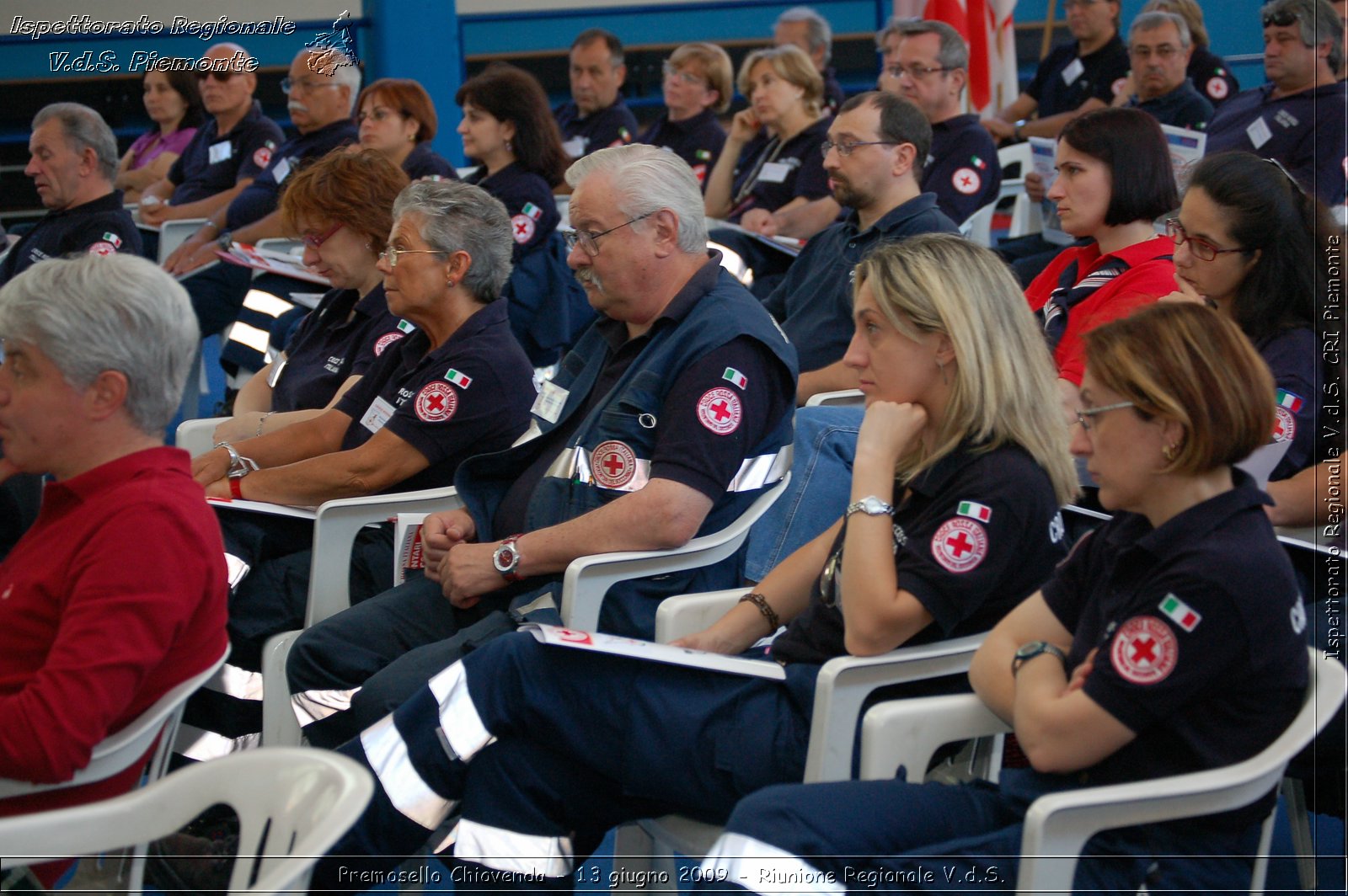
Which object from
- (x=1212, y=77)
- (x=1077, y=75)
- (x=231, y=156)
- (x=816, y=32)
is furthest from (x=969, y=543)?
(x=816, y=32)

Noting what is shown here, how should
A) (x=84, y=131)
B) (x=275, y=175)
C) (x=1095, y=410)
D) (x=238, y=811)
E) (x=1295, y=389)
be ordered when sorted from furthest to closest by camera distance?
(x=275, y=175) < (x=84, y=131) < (x=1295, y=389) < (x=1095, y=410) < (x=238, y=811)

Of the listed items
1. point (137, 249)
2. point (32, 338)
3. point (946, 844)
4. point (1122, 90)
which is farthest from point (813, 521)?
point (1122, 90)

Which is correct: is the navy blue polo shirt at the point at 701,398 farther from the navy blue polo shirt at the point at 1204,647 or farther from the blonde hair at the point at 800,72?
the blonde hair at the point at 800,72

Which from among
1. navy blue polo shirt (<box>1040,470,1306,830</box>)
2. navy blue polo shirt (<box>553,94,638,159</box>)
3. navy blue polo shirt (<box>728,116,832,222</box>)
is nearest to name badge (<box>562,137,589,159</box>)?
navy blue polo shirt (<box>553,94,638,159</box>)

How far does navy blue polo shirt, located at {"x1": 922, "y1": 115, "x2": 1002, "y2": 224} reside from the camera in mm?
4719

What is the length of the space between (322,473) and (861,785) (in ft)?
5.28

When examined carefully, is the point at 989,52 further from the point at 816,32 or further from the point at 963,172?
the point at 963,172

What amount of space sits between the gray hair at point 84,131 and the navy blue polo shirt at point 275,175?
933 millimetres

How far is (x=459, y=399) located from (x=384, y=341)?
20.3 inches

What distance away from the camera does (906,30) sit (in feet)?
17.8

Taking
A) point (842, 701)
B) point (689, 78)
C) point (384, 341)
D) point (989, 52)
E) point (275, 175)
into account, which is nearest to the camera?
point (842, 701)

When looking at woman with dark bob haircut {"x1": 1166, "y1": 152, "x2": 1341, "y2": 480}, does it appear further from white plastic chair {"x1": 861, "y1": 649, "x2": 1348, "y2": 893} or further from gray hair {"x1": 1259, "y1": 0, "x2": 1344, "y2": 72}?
gray hair {"x1": 1259, "y1": 0, "x2": 1344, "y2": 72}

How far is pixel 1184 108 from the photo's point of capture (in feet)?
18.3

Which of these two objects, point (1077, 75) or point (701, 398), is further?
point (1077, 75)
